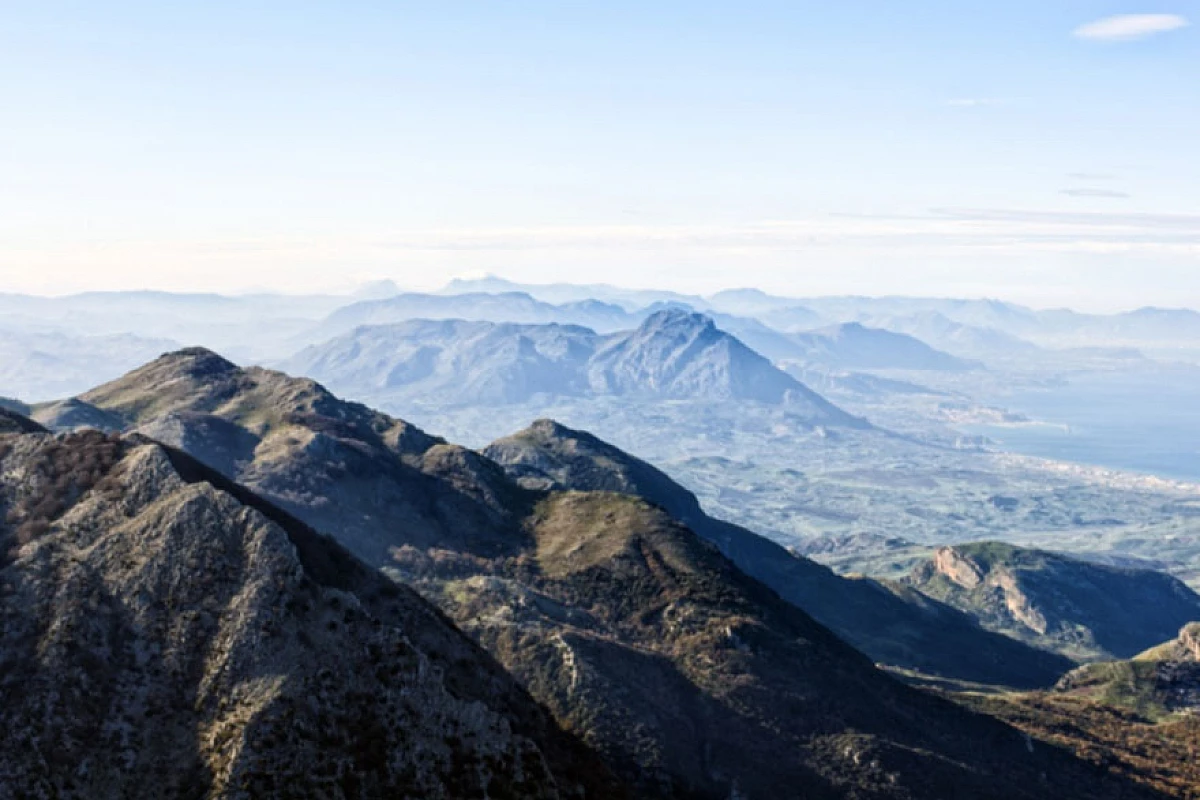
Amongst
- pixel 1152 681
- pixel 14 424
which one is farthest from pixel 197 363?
pixel 1152 681

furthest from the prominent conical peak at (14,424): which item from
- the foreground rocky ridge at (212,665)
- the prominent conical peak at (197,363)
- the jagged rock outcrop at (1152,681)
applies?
the jagged rock outcrop at (1152,681)

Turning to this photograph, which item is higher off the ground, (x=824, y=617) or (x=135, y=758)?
(x=135, y=758)

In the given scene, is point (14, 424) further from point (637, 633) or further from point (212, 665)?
point (637, 633)

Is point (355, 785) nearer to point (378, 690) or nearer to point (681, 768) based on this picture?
point (378, 690)

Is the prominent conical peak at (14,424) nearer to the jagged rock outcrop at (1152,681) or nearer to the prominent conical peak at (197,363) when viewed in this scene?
the prominent conical peak at (197,363)

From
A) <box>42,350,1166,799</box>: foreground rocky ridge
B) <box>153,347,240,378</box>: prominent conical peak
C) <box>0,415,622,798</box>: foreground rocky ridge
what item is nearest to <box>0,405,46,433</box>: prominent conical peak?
<box>0,415,622,798</box>: foreground rocky ridge

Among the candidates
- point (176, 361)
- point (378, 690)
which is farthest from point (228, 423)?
Answer: point (378, 690)
